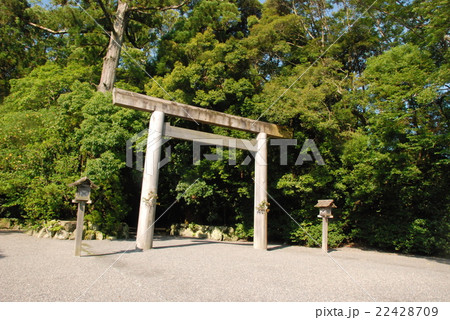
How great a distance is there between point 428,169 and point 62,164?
37.3 ft

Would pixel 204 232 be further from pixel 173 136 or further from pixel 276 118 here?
pixel 173 136

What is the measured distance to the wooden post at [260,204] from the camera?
8.30m

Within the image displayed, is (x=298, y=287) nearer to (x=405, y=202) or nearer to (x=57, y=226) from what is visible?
(x=405, y=202)

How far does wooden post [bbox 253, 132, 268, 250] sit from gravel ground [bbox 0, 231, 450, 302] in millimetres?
1673

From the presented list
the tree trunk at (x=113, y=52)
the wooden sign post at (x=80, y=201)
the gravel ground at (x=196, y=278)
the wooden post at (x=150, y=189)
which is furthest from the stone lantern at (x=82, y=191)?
the tree trunk at (x=113, y=52)

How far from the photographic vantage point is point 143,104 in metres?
7.10

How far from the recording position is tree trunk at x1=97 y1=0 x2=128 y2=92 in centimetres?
1231

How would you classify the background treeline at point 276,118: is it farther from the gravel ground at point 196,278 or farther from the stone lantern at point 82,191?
the gravel ground at point 196,278

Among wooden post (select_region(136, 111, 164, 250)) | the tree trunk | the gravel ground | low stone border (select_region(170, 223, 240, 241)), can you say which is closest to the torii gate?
wooden post (select_region(136, 111, 164, 250))

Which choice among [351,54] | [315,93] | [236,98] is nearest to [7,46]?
[236,98]

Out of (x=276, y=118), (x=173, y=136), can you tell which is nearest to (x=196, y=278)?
(x=173, y=136)

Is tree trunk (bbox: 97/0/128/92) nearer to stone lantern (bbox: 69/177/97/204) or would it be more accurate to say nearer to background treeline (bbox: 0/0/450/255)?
background treeline (bbox: 0/0/450/255)

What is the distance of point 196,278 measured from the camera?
173 inches

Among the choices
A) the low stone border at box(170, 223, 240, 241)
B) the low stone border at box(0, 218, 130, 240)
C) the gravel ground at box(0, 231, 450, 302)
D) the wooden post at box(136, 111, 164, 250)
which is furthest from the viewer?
the low stone border at box(170, 223, 240, 241)
